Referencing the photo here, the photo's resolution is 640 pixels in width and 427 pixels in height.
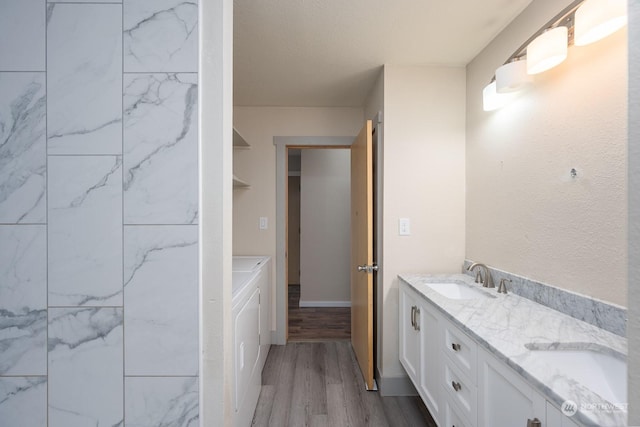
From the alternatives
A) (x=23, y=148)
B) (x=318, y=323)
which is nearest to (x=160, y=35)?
(x=23, y=148)

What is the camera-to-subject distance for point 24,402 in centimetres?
87

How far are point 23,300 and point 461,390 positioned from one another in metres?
1.60

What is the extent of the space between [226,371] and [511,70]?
70.7 inches

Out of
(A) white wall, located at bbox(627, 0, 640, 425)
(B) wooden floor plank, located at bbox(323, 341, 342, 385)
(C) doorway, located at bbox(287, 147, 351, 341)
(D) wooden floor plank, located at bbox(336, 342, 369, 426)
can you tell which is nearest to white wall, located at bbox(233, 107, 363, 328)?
(B) wooden floor plank, located at bbox(323, 341, 342, 385)

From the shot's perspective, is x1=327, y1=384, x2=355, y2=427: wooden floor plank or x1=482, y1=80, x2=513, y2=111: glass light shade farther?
x1=327, y1=384, x2=355, y2=427: wooden floor plank

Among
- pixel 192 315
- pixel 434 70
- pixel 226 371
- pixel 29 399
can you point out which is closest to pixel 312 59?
pixel 434 70

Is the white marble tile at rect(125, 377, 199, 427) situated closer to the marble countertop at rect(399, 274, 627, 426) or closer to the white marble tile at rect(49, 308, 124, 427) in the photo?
the white marble tile at rect(49, 308, 124, 427)

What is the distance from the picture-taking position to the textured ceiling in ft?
4.85

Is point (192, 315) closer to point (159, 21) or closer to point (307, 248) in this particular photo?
point (159, 21)

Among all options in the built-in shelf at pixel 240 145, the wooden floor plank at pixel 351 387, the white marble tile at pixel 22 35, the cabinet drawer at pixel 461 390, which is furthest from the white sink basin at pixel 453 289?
the white marble tile at pixel 22 35

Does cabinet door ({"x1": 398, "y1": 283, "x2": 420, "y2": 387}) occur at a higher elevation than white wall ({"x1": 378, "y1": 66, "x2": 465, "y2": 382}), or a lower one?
lower

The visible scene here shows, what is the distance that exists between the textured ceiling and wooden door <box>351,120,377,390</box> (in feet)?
1.57

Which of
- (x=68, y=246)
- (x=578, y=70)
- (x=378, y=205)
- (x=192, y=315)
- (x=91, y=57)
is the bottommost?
(x=192, y=315)

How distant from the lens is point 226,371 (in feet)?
3.15
